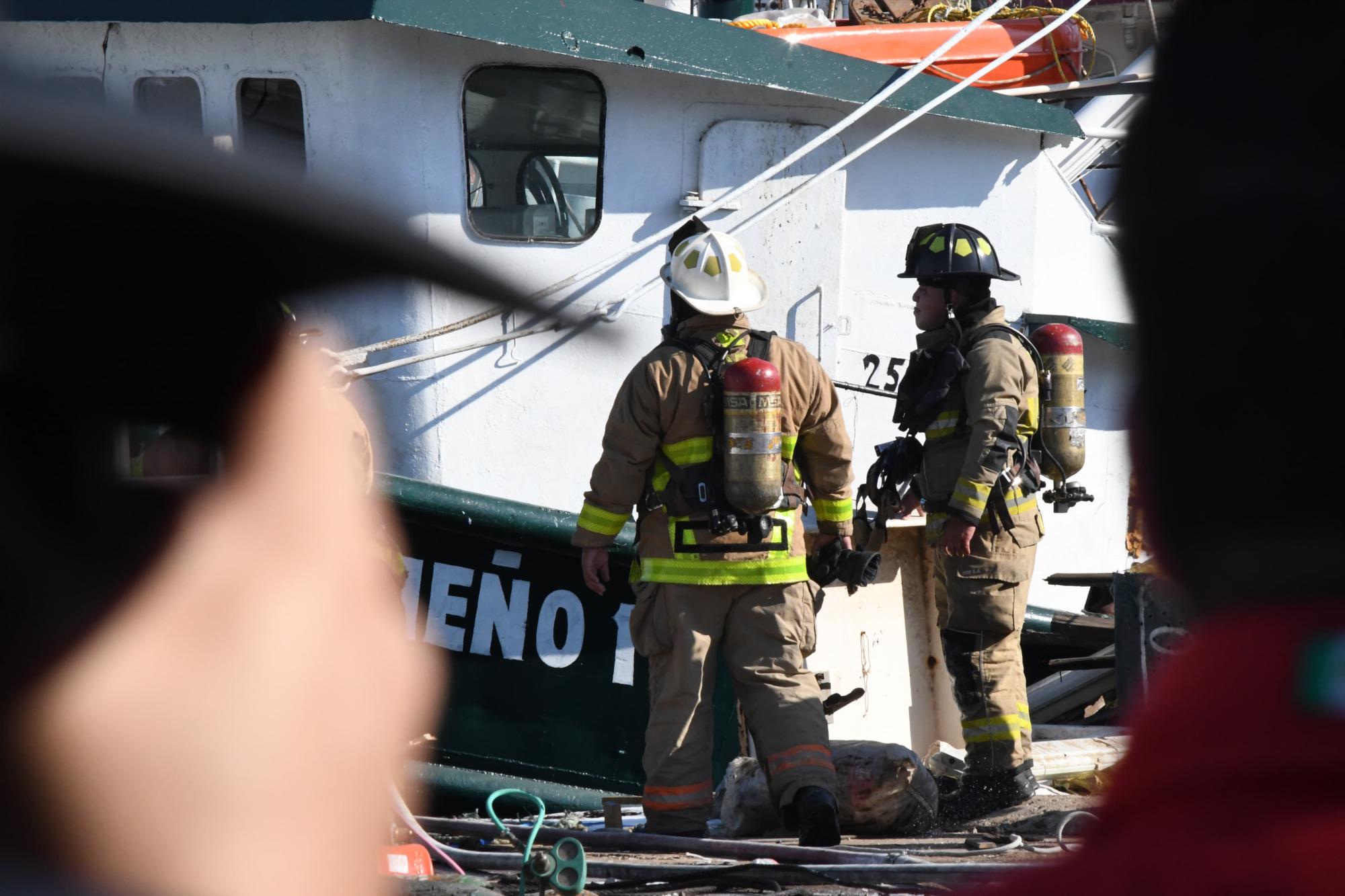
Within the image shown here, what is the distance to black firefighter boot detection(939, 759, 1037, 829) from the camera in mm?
5621

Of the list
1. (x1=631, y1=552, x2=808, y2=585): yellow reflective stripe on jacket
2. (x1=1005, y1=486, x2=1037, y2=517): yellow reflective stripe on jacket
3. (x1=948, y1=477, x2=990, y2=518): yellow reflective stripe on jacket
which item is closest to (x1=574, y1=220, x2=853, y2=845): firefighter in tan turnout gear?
(x1=631, y1=552, x2=808, y2=585): yellow reflective stripe on jacket

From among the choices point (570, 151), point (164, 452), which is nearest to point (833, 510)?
point (570, 151)

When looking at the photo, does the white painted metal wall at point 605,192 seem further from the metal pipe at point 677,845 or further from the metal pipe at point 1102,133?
the metal pipe at point 677,845

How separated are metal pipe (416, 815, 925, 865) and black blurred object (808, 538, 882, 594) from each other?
3.74ft

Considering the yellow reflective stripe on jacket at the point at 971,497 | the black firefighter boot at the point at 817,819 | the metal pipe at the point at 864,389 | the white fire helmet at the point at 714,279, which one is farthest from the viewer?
the metal pipe at the point at 864,389

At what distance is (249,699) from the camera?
813mm

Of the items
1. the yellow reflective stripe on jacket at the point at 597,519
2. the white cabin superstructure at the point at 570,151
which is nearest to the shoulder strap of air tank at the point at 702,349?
the white cabin superstructure at the point at 570,151

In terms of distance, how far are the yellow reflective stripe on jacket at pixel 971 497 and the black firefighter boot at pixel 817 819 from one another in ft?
4.16

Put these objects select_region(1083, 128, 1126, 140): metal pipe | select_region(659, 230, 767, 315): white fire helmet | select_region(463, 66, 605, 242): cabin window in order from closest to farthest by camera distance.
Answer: select_region(659, 230, 767, 315): white fire helmet, select_region(463, 66, 605, 242): cabin window, select_region(1083, 128, 1126, 140): metal pipe

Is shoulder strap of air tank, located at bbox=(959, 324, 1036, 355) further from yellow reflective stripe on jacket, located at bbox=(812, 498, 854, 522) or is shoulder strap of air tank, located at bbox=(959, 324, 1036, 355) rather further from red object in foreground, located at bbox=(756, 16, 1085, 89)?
red object in foreground, located at bbox=(756, 16, 1085, 89)

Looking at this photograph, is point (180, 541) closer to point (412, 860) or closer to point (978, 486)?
point (412, 860)

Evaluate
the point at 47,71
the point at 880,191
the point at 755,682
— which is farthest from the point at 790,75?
the point at 47,71

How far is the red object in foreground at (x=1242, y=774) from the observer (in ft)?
2.18

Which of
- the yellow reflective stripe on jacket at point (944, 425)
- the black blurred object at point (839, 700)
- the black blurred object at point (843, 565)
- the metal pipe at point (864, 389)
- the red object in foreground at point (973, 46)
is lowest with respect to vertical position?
the black blurred object at point (839, 700)
